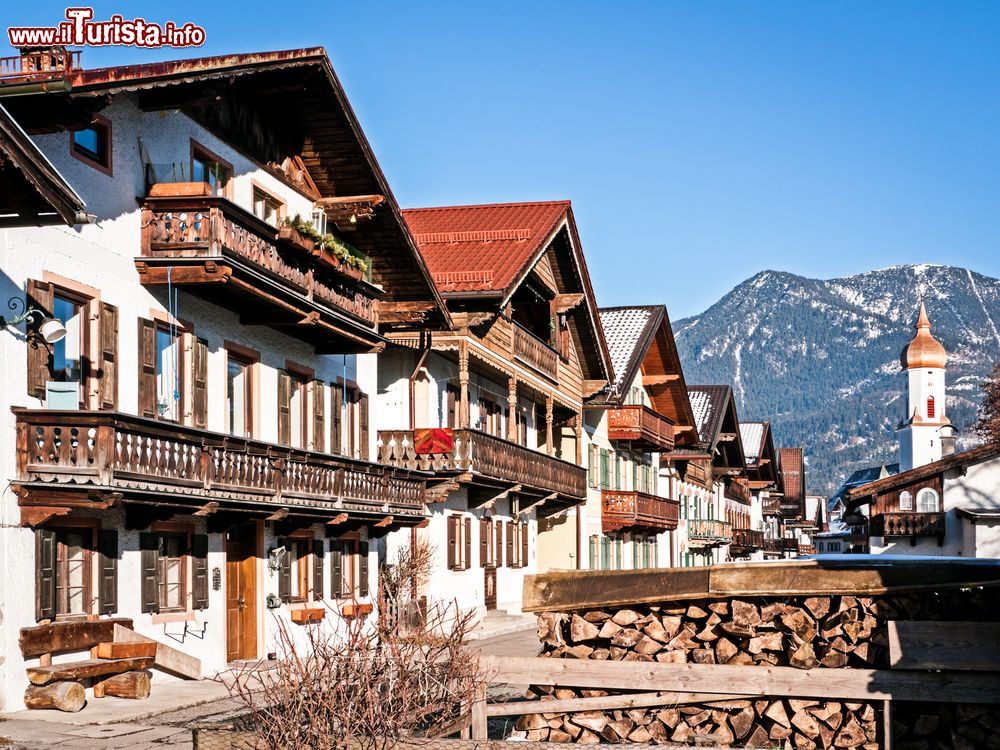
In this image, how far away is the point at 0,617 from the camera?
1823 cm

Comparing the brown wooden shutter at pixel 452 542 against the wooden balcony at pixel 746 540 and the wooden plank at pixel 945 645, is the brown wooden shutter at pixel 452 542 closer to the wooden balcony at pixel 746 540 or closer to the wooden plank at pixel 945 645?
the wooden plank at pixel 945 645

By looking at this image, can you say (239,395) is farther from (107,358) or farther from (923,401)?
(923,401)

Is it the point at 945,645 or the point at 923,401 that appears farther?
the point at 923,401

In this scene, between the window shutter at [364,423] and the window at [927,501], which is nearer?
the window shutter at [364,423]

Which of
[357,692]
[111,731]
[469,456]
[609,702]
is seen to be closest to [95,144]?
[111,731]

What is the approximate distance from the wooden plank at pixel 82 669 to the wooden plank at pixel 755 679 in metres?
6.99

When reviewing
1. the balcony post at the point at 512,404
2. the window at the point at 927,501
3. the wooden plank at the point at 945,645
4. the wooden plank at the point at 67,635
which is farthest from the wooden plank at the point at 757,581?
the window at the point at 927,501

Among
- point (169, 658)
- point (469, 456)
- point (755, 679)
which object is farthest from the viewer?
point (469, 456)

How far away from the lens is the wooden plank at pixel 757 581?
1355 cm

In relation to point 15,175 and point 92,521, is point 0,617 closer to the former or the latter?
point 92,521

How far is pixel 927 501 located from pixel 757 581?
5814 centimetres

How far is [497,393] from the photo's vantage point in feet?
143

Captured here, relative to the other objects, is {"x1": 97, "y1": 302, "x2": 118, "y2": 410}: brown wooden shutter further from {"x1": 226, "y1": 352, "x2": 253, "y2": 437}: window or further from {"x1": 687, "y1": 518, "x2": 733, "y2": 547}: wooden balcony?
{"x1": 687, "y1": 518, "x2": 733, "y2": 547}: wooden balcony

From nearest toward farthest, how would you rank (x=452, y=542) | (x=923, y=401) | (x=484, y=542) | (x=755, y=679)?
(x=755, y=679)
(x=452, y=542)
(x=484, y=542)
(x=923, y=401)
